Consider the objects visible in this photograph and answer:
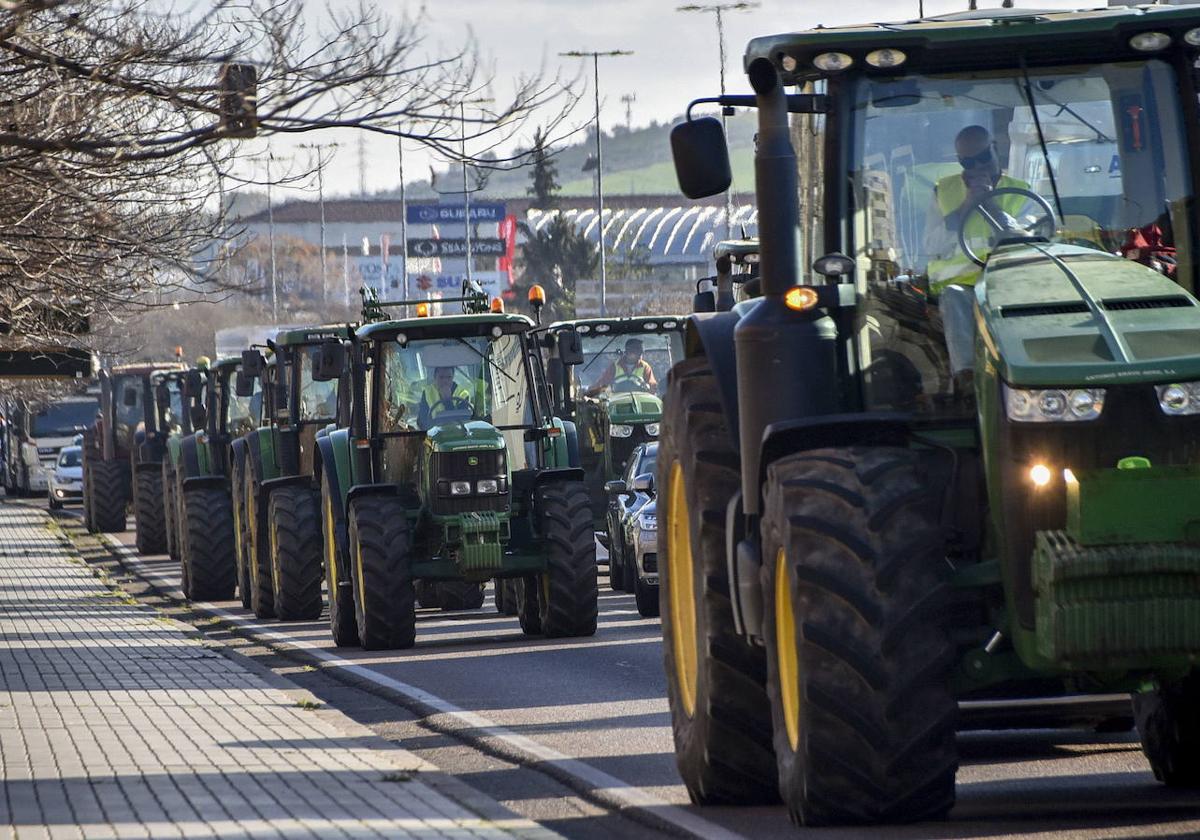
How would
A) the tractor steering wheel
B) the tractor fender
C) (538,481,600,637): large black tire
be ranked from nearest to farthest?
the tractor steering wheel
the tractor fender
(538,481,600,637): large black tire

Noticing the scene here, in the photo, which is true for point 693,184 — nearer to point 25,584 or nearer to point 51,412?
point 25,584

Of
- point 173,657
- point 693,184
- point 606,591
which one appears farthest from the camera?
point 606,591

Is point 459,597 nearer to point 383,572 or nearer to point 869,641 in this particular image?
point 383,572

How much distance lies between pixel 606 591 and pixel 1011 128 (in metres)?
16.3

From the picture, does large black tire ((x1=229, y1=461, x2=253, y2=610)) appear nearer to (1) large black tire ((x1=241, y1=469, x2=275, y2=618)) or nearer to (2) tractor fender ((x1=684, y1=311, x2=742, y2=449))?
(1) large black tire ((x1=241, y1=469, x2=275, y2=618))

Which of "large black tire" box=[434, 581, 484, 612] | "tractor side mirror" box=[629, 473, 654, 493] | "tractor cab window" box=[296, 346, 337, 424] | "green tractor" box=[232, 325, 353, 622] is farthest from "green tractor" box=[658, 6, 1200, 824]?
"tractor cab window" box=[296, 346, 337, 424]

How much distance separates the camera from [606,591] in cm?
2445

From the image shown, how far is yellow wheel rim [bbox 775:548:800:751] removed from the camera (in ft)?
26.2

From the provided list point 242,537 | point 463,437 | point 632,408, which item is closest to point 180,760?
point 463,437

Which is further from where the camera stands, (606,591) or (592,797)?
(606,591)

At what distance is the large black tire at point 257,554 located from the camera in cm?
2247

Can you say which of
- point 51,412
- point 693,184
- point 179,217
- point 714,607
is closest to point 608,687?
point 714,607

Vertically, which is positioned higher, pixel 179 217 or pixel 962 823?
pixel 179 217

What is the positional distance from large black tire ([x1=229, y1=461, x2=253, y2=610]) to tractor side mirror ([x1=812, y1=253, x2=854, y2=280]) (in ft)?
51.3
